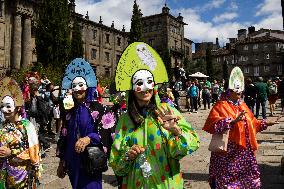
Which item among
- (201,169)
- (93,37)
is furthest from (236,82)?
(93,37)

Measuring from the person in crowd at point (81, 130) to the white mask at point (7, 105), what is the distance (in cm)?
67

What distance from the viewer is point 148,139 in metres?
3.22

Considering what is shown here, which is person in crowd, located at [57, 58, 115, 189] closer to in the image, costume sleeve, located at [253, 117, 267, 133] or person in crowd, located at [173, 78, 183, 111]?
costume sleeve, located at [253, 117, 267, 133]

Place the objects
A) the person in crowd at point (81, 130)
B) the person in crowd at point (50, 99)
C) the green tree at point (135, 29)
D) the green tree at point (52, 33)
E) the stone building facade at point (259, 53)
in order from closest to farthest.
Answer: the person in crowd at point (81, 130), the person in crowd at point (50, 99), the green tree at point (52, 33), the green tree at point (135, 29), the stone building facade at point (259, 53)

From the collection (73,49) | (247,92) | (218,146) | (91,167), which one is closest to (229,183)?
(218,146)

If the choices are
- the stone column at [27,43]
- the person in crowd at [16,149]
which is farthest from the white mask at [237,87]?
the stone column at [27,43]

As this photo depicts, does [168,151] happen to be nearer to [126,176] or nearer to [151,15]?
[126,176]

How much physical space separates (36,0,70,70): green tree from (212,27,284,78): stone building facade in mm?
50881

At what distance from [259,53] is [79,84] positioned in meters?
78.3

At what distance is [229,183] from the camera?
467cm

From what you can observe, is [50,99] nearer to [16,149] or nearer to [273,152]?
[273,152]

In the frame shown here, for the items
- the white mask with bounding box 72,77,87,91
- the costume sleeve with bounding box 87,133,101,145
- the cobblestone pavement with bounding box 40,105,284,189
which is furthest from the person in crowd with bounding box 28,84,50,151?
the costume sleeve with bounding box 87,133,101,145

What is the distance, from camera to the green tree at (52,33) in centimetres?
3008

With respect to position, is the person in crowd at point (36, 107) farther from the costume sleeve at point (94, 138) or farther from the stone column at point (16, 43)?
the stone column at point (16, 43)
